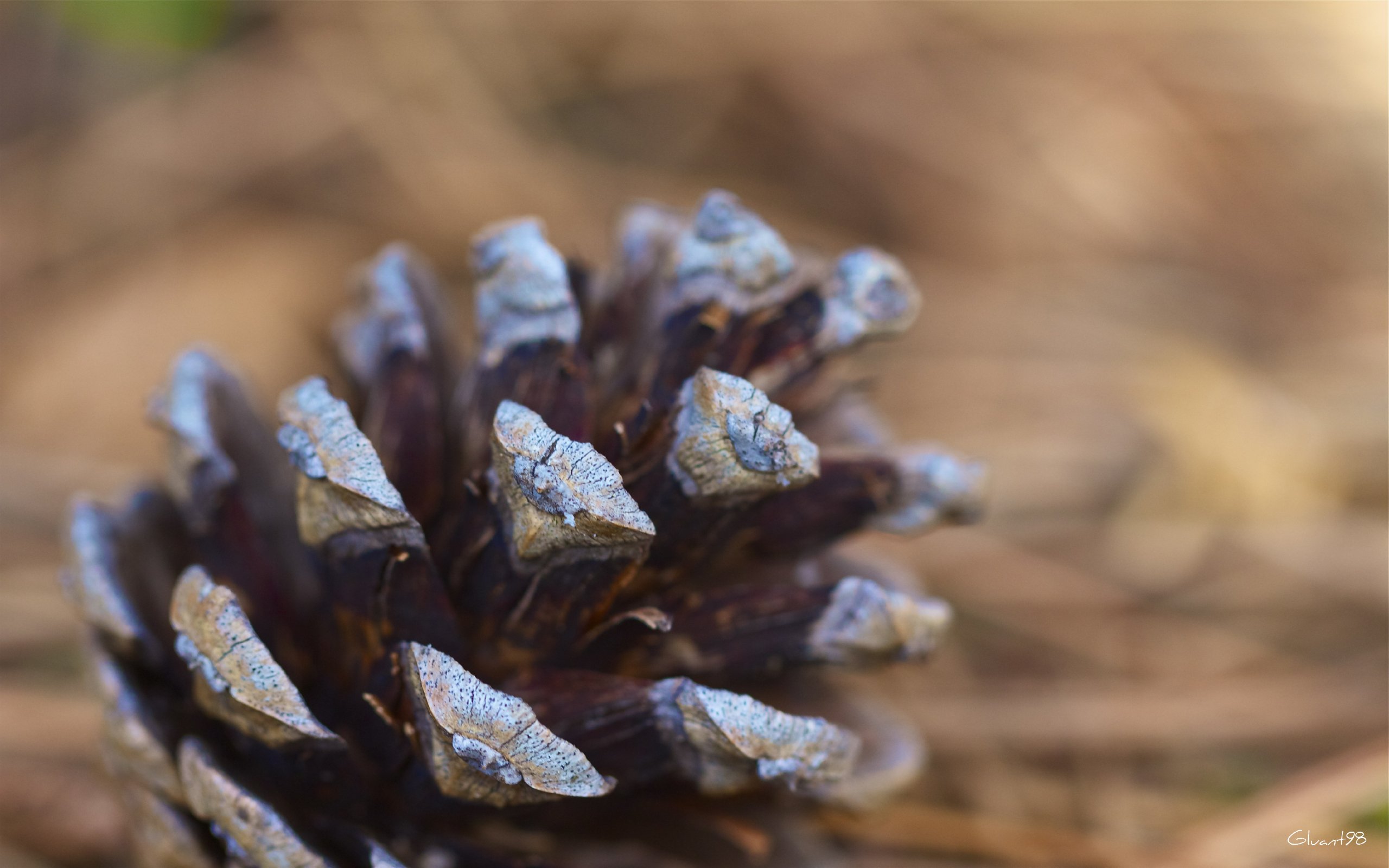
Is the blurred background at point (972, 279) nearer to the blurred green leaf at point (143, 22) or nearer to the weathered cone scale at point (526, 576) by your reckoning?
the blurred green leaf at point (143, 22)

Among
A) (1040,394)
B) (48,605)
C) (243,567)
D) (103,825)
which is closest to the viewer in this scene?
(243,567)

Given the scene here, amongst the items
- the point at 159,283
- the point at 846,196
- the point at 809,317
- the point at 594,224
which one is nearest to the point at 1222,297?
the point at 846,196

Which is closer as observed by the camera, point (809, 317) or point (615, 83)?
point (809, 317)

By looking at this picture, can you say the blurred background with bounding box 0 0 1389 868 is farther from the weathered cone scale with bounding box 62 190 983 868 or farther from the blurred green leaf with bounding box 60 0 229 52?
the weathered cone scale with bounding box 62 190 983 868

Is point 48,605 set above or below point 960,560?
below

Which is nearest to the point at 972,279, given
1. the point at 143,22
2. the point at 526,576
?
the point at 526,576

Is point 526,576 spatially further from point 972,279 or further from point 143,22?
point 143,22

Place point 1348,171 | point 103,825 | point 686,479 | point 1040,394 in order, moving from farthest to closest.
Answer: point 1348,171
point 1040,394
point 103,825
point 686,479

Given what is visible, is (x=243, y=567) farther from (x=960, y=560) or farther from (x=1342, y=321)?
(x=1342, y=321)

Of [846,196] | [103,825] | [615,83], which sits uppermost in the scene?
[615,83]
